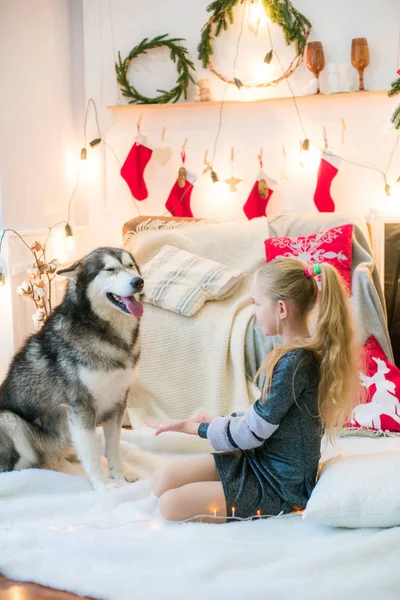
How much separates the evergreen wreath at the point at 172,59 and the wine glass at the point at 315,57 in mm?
727

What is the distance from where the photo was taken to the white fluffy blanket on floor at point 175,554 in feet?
5.19

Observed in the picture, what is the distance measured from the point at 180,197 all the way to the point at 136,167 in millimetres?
342

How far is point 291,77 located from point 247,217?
89 centimetres

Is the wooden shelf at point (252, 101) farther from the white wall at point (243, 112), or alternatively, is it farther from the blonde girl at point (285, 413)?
the blonde girl at point (285, 413)

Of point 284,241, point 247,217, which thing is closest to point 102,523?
point 284,241

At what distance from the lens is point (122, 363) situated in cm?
225

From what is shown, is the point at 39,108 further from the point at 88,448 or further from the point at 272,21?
the point at 88,448

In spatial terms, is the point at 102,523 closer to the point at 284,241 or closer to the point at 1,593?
the point at 1,593

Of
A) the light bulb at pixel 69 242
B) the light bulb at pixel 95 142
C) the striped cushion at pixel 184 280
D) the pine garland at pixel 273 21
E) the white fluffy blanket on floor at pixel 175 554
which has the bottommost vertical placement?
the white fluffy blanket on floor at pixel 175 554

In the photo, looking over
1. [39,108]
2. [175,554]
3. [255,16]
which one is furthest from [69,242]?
[175,554]

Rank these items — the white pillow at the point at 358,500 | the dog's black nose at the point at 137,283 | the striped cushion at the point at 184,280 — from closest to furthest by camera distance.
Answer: the white pillow at the point at 358,500 → the dog's black nose at the point at 137,283 → the striped cushion at the point at 184,280

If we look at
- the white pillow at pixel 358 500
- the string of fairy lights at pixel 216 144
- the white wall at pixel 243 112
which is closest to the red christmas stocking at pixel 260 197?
the white wall at pixel 243 112

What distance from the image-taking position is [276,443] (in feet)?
6.25

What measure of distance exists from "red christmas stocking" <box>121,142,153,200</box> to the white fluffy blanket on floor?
253cm
